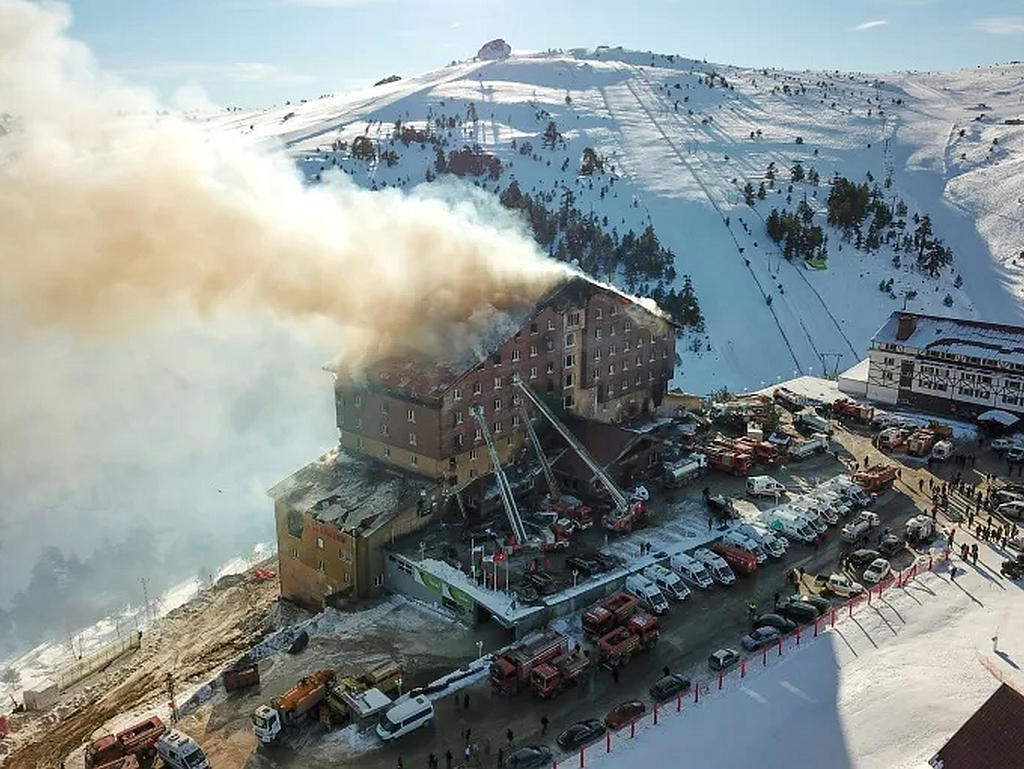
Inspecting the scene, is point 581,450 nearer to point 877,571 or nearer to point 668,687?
point 877,571

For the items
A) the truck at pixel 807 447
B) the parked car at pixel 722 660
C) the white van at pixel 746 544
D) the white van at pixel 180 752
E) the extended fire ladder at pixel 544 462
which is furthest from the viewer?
the truck at pixel 807 447

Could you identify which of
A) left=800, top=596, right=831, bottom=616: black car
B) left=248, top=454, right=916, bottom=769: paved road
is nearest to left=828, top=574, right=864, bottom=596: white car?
left=800, top=596, right=831, bottom=616: black car

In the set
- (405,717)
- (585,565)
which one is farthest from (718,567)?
(405,717)

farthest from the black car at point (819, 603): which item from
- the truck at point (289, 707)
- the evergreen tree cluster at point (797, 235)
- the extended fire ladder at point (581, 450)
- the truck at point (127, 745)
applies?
the evergreen tree cluster at point (797, 235)

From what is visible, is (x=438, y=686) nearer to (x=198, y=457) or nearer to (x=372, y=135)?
(x=198, y=457)

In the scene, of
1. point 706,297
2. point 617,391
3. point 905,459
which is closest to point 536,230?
point 706,297

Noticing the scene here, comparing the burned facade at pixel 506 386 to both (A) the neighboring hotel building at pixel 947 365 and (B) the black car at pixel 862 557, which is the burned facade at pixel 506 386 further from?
(A) the neighboring hotel building at pixel 947 365
